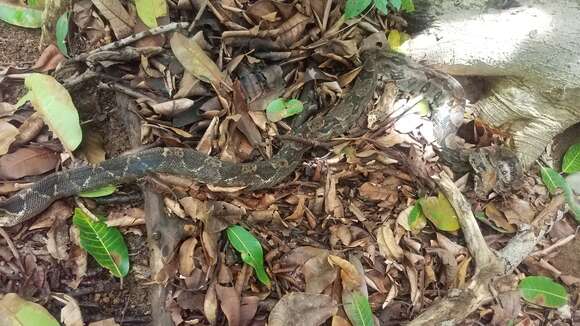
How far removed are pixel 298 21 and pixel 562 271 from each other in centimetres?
297

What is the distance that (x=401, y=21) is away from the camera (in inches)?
175

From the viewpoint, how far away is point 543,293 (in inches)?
149

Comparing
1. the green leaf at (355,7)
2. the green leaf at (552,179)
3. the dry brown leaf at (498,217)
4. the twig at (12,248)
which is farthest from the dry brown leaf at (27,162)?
the green leaf at (552,179)

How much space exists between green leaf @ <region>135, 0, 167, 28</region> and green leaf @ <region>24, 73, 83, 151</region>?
2.66 feet

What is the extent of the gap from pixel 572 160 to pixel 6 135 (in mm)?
4621

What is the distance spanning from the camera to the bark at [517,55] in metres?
3.71

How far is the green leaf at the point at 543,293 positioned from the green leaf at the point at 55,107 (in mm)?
3496

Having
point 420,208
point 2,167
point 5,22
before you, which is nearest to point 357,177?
point 420,208

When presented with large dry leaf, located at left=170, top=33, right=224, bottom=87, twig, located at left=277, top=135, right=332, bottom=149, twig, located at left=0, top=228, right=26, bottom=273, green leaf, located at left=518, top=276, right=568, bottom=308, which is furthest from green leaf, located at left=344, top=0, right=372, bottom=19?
twig, located at left=0, top=228, right=26, bottom=273

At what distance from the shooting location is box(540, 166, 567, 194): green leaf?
4184 millimetres

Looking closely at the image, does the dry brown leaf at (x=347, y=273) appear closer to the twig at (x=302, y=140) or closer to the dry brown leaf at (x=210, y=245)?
the dry brown leaf at (x=210, y=245)

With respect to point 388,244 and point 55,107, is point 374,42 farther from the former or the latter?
point 55,107

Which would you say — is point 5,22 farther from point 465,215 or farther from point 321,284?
point 465,215

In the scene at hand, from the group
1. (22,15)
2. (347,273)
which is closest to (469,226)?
(347,273)
